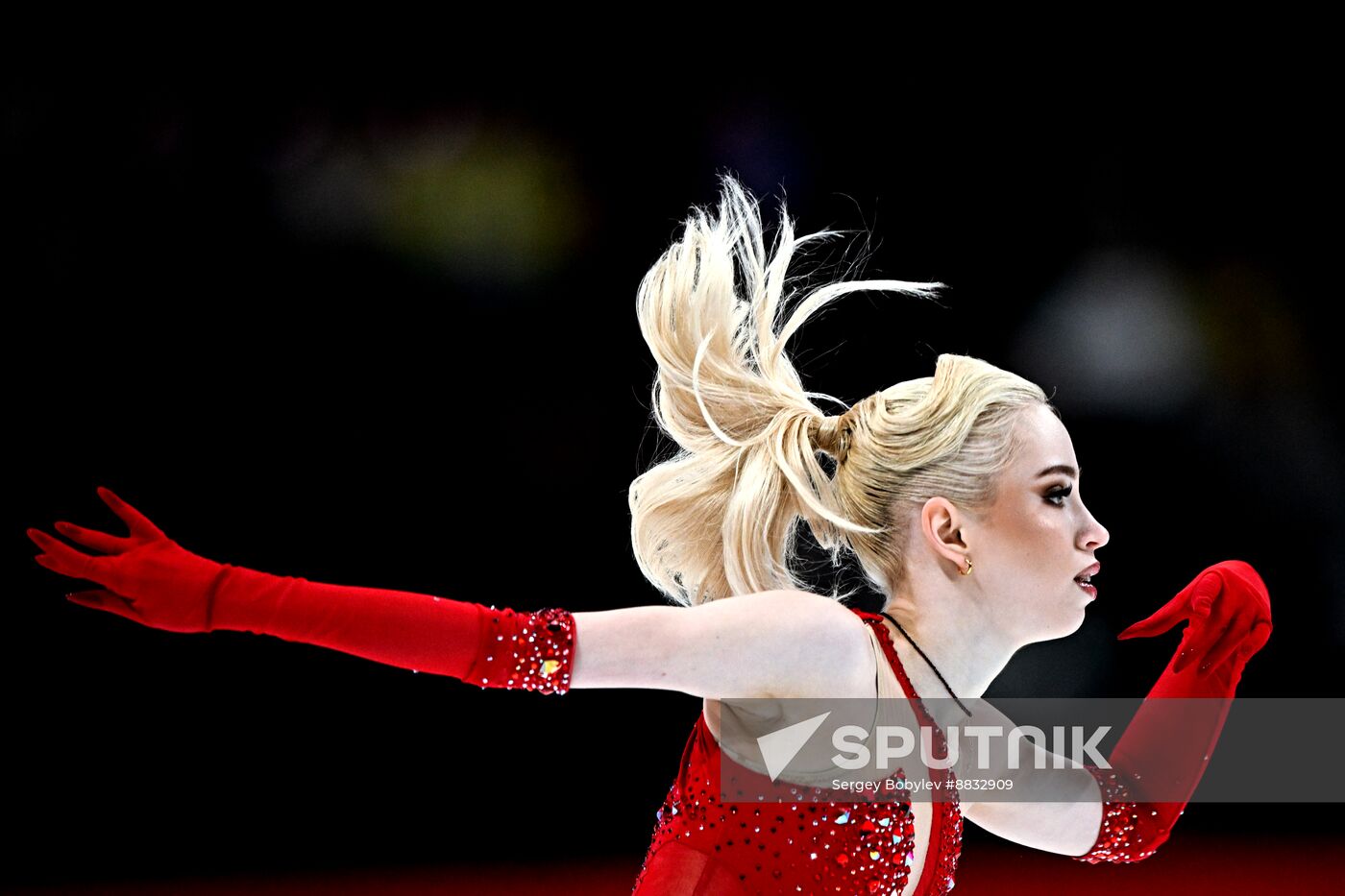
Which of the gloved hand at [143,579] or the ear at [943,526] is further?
the ear at [943,526]

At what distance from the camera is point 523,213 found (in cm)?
266

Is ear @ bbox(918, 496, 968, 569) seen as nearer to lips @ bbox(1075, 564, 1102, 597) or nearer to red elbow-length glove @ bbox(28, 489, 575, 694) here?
lips @ bbox(1075, 564, 1102, 597)

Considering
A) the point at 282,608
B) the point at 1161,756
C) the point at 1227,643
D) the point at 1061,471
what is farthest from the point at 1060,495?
the point at 282,608

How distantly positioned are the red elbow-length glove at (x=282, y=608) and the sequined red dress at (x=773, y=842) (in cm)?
31

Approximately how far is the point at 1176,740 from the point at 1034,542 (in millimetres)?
450

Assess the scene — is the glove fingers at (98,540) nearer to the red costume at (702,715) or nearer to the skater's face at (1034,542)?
the red costume at (702,715)

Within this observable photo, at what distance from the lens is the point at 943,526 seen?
1423 millimetres

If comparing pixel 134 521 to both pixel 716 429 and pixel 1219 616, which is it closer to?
pixel 716 429

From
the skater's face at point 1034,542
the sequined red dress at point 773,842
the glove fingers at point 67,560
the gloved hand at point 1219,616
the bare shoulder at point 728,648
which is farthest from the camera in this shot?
the gloved hand at point 1219,616

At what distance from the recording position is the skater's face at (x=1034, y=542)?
55.2 inches

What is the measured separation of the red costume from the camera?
1.06 metres

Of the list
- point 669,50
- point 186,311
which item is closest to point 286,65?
point 186,311

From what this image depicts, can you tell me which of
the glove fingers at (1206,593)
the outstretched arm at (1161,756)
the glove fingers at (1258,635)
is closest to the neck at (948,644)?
the outstretched arm at (1161,756)

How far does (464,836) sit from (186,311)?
1.34m
